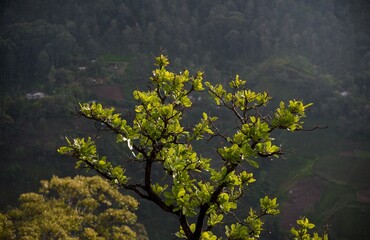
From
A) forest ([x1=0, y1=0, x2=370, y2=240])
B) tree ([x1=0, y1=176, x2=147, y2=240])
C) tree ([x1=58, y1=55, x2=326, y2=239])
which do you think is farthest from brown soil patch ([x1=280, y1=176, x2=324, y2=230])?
tree ([x1=58, y1=55, x2=326, y2=239])

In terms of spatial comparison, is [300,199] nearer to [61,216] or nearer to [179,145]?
[61,216]

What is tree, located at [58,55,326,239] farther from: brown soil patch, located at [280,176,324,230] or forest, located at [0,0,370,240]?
brown soil patch, located at [280,176,324,230]

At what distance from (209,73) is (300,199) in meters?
47.7

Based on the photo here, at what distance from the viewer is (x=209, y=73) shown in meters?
98.6

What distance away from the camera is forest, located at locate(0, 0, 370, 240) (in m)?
60.6

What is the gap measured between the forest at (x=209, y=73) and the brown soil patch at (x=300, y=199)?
18cm

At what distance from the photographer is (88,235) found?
15.7 m

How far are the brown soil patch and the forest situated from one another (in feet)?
0.58

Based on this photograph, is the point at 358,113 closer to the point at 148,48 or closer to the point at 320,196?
the point at 320,196

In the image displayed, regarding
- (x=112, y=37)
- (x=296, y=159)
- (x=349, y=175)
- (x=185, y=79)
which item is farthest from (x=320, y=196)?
(x=112, y=37)

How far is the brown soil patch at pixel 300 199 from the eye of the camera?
56.3m

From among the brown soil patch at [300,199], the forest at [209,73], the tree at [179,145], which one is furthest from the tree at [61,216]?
the brown soil patch at [300,199]

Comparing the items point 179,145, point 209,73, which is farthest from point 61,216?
point 209,73

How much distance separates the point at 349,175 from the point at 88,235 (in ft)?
189
